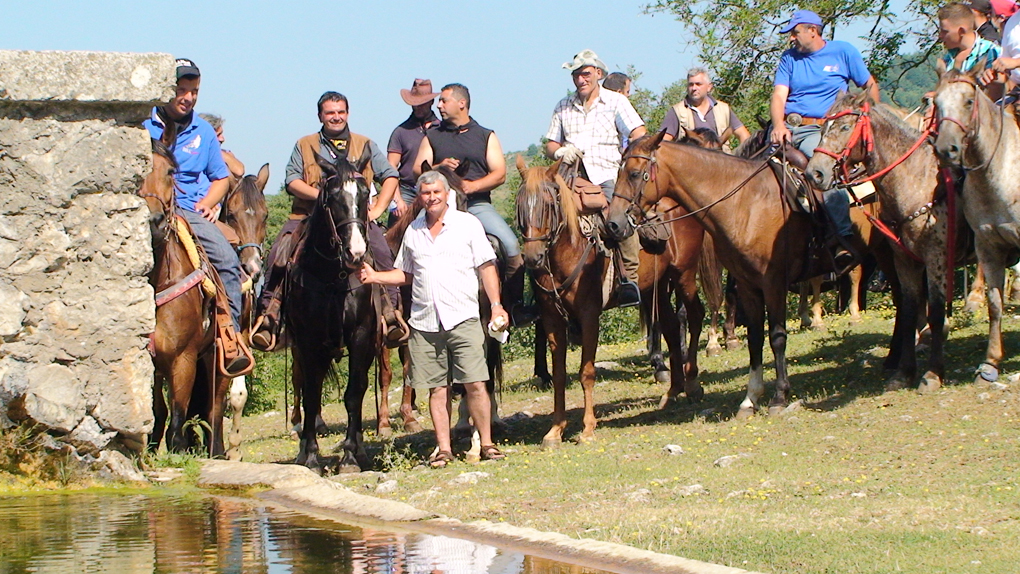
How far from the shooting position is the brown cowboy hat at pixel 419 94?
12.6 meters

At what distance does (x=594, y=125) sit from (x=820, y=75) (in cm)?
217

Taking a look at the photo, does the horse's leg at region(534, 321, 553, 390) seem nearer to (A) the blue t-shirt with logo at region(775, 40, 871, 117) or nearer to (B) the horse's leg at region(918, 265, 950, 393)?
(A) the blue t-shirt with logo at region(775, 40, 871, 117)

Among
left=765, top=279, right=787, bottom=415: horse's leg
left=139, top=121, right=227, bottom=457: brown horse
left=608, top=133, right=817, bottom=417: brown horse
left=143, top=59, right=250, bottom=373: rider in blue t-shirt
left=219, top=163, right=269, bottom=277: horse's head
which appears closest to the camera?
left=139, top=121, right=227, bottom=457: brown horse

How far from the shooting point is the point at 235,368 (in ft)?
32.5

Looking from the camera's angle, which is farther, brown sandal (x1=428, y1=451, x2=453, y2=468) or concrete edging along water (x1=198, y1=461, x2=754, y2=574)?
brown sandal (x1=428, y1=451, x2=453, y2=468)

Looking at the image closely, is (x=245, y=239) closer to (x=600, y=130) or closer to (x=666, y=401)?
(x=600, y=130)

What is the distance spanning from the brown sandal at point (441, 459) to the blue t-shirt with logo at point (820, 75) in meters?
4.86

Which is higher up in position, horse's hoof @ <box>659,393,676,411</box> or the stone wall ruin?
the stone wall ruin

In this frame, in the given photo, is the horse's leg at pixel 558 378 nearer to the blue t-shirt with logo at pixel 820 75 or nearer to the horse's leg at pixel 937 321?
the horse's leg at pixel 937 321

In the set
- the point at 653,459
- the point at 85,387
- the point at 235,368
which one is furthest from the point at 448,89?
the point at 85,387

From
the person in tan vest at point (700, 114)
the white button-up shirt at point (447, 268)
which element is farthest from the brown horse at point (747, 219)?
the person in tan vest at point (700, 114)

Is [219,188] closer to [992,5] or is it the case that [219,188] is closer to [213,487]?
[213,487]

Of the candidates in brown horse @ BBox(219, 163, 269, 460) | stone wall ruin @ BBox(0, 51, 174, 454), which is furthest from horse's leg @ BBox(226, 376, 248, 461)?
stone wall ruin @ BBox(0, 51, 174, 454)

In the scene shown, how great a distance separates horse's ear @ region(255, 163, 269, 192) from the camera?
11969 millimetres
